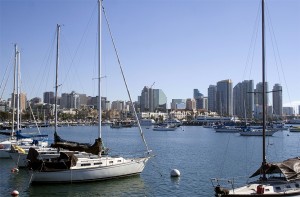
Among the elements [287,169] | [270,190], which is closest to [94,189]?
[270,190]

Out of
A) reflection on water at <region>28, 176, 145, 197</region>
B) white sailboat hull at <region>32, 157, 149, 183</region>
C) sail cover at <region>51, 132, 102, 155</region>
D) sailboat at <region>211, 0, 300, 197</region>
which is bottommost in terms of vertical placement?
reflection on water at <region>28, 176, 145, 197</region>

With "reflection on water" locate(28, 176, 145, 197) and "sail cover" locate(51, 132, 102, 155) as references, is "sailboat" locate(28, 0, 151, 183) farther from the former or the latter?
"reflection on water" locate(28, 176, 145, 197)

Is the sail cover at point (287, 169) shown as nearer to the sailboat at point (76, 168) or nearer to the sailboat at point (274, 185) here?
the sailboat at point (274, 185)

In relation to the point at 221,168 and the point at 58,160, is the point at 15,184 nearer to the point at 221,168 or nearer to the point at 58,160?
the point at 58,160

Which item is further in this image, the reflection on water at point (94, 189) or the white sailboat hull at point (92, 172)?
the white sailboat hull at point (92, 172)

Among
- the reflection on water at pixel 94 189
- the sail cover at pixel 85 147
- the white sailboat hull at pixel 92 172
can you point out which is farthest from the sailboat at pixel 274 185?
the sail cover at pixel 85 147

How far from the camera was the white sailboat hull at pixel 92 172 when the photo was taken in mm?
31406

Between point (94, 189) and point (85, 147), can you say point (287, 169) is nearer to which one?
point (94, 189)

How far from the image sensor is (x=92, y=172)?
3228 cm

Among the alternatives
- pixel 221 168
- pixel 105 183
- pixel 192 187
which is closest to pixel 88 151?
pixel 105 183

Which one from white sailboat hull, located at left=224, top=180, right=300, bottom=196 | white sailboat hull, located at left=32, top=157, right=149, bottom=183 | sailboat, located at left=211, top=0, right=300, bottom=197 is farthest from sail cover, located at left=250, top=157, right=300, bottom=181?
white sailboat hull, located at left=32, top=157, right=149, bottom=183

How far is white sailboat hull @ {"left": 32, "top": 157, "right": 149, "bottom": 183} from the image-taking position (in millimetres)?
31406

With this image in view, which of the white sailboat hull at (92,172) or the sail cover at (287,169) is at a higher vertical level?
the sail cover at (287,169)

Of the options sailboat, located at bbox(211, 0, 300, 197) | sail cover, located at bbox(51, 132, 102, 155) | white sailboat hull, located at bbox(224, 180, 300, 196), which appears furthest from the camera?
sail cover, located at bbox(51, 132, 102, 155)
